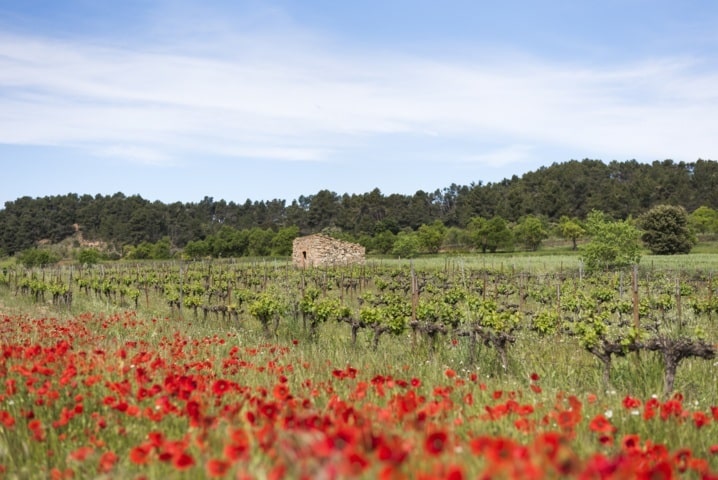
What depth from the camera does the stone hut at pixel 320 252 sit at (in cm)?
5266

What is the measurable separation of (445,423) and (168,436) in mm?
1621

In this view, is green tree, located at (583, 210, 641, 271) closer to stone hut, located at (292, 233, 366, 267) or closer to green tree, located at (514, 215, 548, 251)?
stone hut, located at (292, 233, 366, 267)

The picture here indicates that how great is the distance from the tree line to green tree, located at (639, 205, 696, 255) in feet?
57.0

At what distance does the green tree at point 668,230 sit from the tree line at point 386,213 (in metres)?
17.4

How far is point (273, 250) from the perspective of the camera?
84.8 meters

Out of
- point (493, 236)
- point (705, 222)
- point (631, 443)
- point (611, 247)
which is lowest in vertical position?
point (631, 443)

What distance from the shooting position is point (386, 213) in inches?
4614

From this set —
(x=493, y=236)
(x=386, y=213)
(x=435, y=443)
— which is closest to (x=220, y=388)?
(x=435, y=443)

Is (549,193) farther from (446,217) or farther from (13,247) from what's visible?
(13,247)

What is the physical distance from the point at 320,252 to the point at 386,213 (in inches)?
2569

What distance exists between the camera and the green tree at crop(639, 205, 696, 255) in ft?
198

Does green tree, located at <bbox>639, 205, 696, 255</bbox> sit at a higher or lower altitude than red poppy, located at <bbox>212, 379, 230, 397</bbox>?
higher

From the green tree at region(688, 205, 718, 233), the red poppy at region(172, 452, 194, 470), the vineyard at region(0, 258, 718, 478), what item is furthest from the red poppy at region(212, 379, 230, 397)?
the green tree at region(688, 205, 718, 233)

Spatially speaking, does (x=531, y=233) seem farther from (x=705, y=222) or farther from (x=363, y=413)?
(x=363, y=413)
